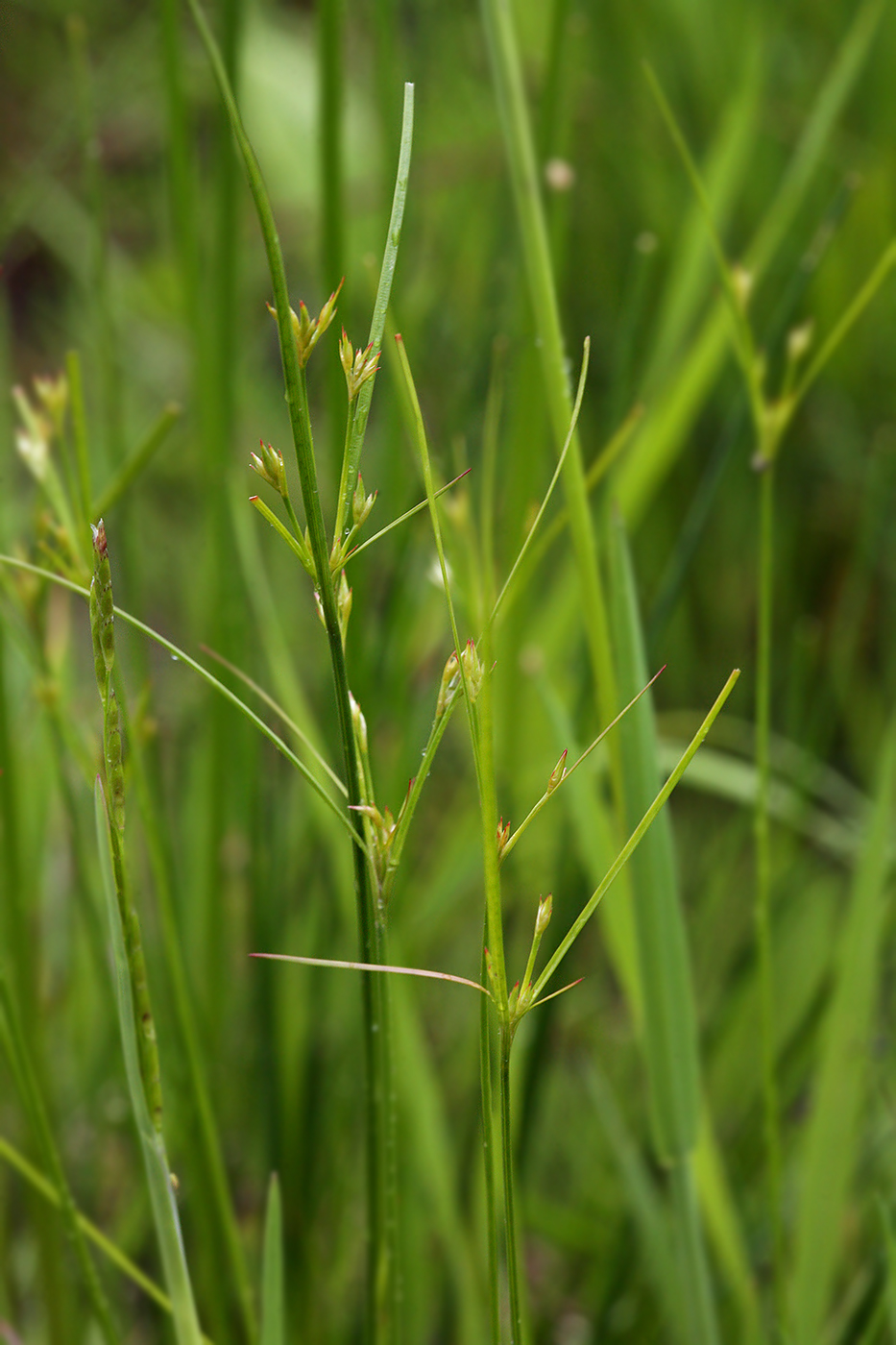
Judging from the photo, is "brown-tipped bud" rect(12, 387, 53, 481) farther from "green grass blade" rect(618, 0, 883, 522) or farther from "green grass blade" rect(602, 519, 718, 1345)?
"green grass blade" rect(618, 0, 883, 522)

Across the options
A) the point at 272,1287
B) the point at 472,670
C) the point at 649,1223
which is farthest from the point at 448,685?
the point at 649,1223

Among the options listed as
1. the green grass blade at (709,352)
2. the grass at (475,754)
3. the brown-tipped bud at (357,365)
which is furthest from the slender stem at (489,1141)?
the green grass blade at (709,352)

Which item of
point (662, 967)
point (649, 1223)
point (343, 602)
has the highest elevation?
point (343, 602)

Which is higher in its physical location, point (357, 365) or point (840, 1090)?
point (357, 365)

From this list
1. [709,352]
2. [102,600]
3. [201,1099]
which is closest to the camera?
[102,600]

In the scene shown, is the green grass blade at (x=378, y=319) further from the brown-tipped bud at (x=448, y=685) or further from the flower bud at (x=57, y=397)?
the flower bud at (x=57, y=397)

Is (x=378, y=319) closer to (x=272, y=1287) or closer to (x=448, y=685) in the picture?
(x=448, y=685)

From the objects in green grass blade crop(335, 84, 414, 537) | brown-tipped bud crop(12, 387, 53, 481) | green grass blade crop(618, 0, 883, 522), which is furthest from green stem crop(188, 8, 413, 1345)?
green grass blade crop(618, 0, 883, 522)
